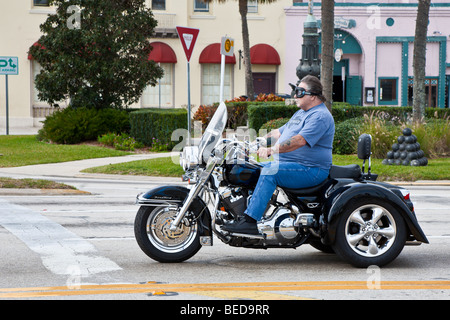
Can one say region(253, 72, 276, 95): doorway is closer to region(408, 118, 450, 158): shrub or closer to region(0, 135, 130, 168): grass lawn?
region(0, 135, 130, 168): grass lawn

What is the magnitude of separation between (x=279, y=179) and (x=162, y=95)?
33.2 meters

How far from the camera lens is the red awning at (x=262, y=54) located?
39219 millimetres

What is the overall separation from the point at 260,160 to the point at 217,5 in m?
32.5

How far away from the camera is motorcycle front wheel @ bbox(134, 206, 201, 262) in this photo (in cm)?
719

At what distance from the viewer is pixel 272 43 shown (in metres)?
40.0

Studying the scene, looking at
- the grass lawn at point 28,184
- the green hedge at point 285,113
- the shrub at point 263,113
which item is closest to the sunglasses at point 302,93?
the grass lawn at point 28,184

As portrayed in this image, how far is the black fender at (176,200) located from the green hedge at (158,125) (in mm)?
15187

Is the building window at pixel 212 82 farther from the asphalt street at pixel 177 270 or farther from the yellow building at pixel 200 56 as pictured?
the asphalt street at pixel 177 270

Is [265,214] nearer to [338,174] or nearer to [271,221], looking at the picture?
[271,221]

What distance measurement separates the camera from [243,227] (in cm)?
700

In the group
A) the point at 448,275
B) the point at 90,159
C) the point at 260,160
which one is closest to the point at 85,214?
the point at 260,160

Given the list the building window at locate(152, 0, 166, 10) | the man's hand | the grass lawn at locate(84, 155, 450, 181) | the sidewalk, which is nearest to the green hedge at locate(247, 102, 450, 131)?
the grass lawn at locate(84, 155, 450, 181)

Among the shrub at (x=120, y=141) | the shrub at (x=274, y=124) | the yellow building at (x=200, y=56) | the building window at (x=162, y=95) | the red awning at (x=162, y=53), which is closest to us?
the shrub at (x=274, y=124)
